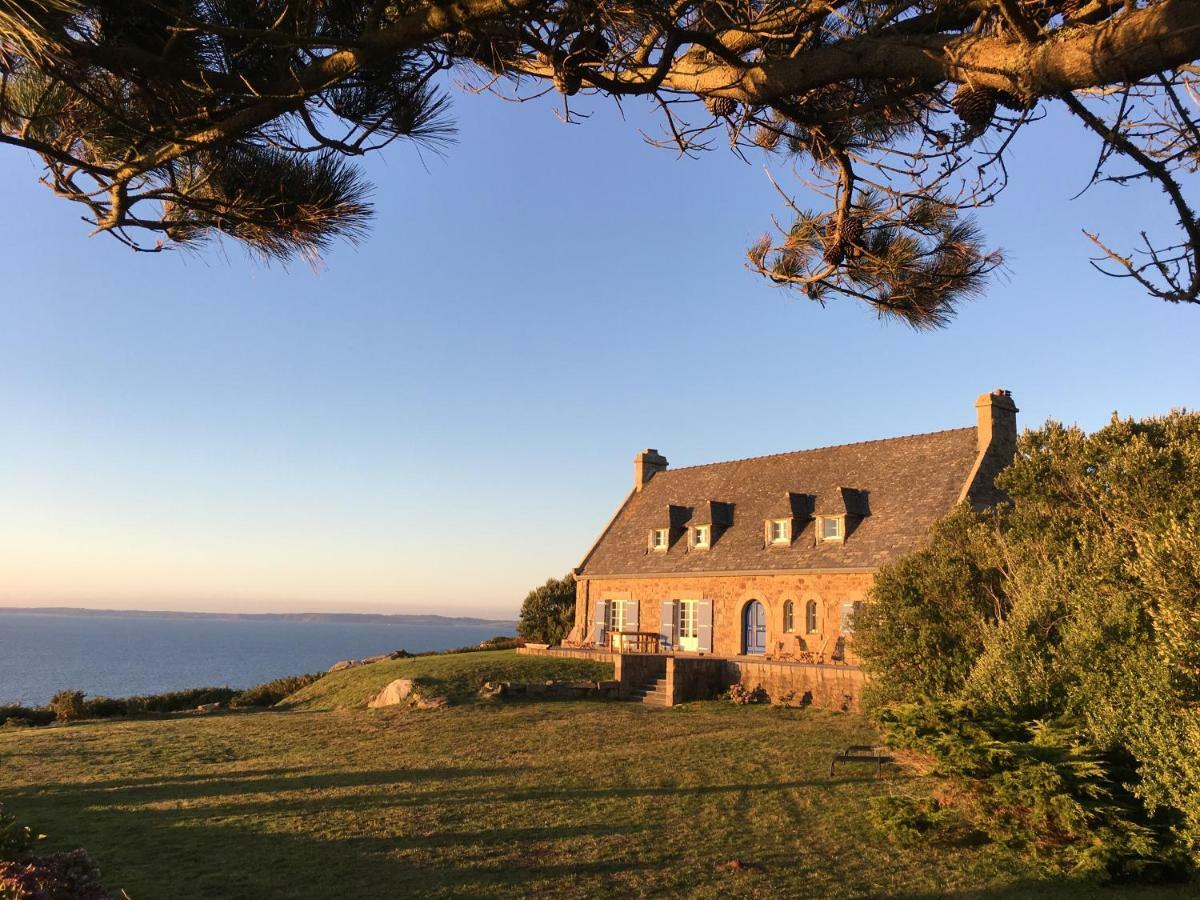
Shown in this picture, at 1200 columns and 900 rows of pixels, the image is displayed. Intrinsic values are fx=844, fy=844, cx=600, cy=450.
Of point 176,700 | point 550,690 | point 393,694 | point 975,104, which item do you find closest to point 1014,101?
point 975,104

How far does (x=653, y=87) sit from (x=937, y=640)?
1083cm

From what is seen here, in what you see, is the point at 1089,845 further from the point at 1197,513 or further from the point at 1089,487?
the point at 1089,487

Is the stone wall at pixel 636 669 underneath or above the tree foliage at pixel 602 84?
underneath

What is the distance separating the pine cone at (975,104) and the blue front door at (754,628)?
2288 centimetres

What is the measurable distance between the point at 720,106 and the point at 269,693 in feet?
82.8

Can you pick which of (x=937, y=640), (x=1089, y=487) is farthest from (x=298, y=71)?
(x=937, y=640)

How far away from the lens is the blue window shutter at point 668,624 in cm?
2895

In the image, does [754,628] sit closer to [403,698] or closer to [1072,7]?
[403,698]

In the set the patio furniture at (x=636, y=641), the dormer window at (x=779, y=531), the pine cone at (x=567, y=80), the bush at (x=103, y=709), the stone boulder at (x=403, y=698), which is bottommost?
the bush at (x=103, y=709)

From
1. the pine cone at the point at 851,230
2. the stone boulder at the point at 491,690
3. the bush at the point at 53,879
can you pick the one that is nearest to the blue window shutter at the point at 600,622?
the stone boulder at the point at 491,690

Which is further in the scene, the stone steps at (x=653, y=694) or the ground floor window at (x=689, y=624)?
the ground floor window at (x=689, y=624)

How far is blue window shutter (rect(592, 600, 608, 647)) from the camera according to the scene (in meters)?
32.2

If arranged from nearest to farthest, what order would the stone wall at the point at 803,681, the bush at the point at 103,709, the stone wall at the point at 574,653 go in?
the stone wall at the point at 803,681 → the bush at the point at 103,709 → the stone wall at the point at 574,653

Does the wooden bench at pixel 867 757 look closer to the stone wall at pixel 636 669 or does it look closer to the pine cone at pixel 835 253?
the pine cone at pixel 835 253
